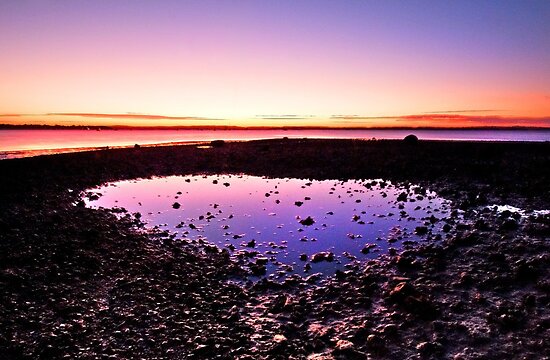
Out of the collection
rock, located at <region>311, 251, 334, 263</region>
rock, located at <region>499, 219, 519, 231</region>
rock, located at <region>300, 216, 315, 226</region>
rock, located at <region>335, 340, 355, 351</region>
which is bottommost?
rock, located at <region>335, 340, 355, 351</region>

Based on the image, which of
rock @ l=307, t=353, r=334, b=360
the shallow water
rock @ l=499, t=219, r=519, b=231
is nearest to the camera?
rock @ l=307, t=353, r=334, b=360

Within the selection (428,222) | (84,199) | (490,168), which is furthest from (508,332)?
(490,168)

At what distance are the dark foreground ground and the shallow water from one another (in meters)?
1.20

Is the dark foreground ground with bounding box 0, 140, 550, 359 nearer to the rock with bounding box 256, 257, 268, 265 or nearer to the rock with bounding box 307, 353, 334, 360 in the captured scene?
the rock with bounding box 307, 353, 334, 360

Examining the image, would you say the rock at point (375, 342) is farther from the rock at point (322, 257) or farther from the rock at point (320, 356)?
the rock at point (322, 257)

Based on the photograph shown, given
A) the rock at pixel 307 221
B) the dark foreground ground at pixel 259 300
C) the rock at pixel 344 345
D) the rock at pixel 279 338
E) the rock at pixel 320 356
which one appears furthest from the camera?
the rock at pixel 307 221

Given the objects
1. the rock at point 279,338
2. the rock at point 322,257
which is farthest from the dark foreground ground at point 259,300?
the rock at point 322,257

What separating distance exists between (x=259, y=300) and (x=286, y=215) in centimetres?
926

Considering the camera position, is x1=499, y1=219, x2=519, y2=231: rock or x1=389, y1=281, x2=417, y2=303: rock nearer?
x1=389, y1=281, x2=417, y2=303: rock

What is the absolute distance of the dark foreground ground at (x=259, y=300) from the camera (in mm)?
7691

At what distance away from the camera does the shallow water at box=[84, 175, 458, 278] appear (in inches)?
532

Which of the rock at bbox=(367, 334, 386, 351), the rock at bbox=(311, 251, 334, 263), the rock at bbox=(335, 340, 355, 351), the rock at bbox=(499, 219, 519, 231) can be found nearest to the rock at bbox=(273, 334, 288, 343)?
the rock at bbox=(335, 340, 355, 351)

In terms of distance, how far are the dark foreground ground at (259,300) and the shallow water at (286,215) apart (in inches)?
47.4

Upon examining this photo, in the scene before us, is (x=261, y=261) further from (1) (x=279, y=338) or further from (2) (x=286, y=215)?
(2) (x=286, y=215)
